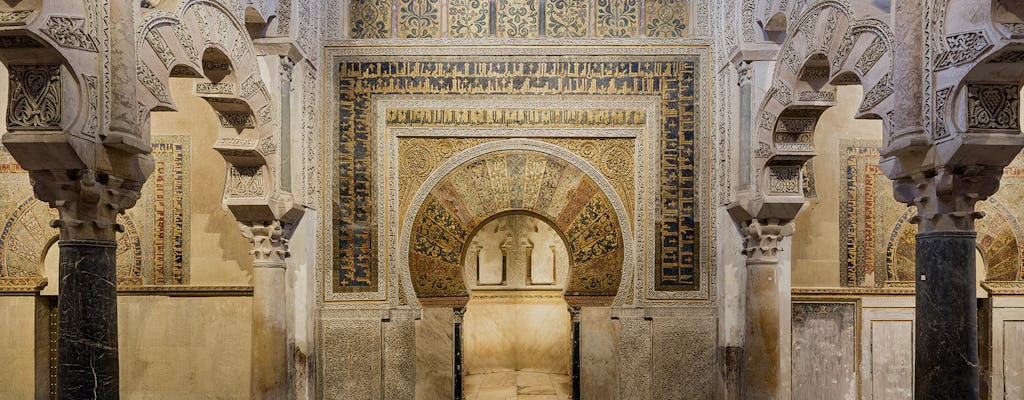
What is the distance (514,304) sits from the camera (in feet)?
36.2

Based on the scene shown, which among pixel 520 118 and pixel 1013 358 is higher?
pixel 520 118

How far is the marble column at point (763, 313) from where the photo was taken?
20.6 feet

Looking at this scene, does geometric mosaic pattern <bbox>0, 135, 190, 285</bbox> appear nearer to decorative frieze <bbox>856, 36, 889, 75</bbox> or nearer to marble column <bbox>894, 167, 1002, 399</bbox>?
decorative frieze <bbox>856, 36, 889, 75</bbox>

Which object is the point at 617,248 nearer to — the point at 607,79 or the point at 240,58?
the point at 607,79

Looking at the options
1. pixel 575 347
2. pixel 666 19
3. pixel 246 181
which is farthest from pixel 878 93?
pixel 246 181

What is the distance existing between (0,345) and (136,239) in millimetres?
1579

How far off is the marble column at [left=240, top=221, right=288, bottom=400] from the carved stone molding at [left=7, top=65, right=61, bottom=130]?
296 centimetres

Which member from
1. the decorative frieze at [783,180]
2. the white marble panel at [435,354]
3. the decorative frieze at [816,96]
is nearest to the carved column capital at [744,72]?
the decorative frieze at [783,180]

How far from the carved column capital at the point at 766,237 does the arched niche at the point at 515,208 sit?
1290mm

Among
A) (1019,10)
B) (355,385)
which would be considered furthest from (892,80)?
(355,385)

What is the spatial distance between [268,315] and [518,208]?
2549 millimetres

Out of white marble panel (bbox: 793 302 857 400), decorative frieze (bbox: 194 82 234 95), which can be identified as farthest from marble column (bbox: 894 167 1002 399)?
decorative frieze (bbox: 194 82 234 95)

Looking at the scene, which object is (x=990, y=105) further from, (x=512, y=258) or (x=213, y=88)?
(x=512, y=258)

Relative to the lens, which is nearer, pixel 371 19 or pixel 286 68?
pixel 286 68
